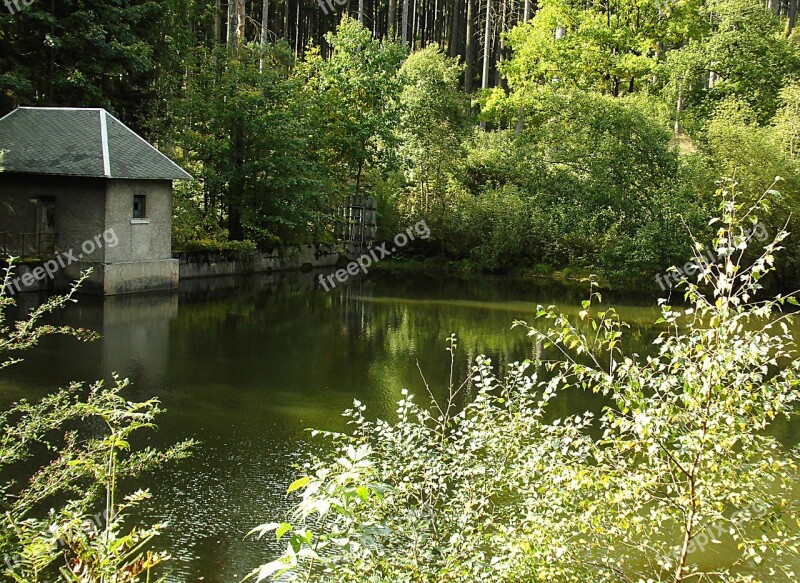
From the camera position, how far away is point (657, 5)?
38.3 meters

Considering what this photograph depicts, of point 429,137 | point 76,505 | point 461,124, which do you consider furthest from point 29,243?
point 461,124

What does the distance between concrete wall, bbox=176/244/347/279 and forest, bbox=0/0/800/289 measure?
1.59 feet

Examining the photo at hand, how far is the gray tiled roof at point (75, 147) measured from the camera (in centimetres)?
2520

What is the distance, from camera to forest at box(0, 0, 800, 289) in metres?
31.0

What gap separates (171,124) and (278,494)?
81.2 feet

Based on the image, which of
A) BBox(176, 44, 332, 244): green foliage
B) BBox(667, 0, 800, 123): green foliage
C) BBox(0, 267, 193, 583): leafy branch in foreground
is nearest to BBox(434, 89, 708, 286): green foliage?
BBox(667, 0, 800, 123): green foliage

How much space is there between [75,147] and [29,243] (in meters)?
3.10

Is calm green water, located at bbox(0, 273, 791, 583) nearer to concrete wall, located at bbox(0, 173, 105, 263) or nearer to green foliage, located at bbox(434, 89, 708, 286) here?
concrete wall, located at bbox(0, 173, 105, 263)

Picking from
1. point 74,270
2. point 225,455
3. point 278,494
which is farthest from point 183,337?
point 278,494

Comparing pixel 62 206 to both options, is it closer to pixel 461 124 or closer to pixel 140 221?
pixel 140 221

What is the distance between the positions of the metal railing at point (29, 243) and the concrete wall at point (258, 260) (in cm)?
475

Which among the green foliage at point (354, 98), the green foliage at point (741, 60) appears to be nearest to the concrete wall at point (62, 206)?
the green foliage at point (354, 98)

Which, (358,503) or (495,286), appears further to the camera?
(495,286)

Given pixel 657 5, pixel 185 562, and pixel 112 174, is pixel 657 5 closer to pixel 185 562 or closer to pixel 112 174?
pixel 112 174
